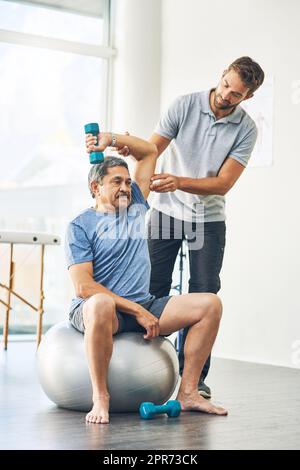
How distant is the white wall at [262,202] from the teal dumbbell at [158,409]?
2.02 metres

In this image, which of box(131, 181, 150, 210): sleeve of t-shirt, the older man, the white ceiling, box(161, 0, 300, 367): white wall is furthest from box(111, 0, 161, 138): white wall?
the older man

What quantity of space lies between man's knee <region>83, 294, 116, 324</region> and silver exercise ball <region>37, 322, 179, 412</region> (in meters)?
0.17

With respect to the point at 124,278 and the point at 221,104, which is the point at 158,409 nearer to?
the point at 124,278

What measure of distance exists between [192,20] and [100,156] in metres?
3.08

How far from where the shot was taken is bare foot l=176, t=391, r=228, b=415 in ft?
9.95

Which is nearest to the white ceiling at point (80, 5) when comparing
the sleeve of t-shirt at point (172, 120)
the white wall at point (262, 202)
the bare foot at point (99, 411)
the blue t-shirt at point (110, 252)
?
the white wall at point (262, 202)

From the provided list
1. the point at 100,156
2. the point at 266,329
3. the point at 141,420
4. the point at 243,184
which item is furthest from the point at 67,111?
the point at 141,420

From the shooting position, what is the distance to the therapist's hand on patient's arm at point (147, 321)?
9.71 feet

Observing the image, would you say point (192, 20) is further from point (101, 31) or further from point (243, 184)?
point (243, 184)

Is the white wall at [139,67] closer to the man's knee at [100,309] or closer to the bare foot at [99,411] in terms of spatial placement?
the man's knee at [100,309]

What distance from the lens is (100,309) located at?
2807mm

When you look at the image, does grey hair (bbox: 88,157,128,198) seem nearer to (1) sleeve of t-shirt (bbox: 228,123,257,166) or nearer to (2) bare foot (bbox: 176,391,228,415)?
(1) sleeve of t-shirt (bbox: 228,123,257,166)

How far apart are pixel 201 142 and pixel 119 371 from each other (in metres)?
1.18

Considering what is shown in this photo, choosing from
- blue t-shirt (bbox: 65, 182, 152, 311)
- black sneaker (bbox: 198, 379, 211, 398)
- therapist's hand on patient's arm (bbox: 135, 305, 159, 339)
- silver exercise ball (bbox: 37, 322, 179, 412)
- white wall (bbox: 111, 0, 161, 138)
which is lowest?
black sneaker (bbox: 198, 379, 211, 398)
